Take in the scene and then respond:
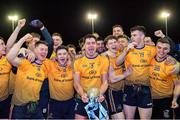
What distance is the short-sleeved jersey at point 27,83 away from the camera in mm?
7395

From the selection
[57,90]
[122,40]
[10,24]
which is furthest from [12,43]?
[10,24]

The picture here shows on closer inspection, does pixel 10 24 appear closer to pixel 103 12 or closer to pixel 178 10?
pixel 103 12

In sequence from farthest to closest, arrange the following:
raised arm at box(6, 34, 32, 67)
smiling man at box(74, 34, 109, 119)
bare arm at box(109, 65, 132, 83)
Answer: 1. bare arm at box(109, 65, 132, 83)
2. smiling man at box(74, 34, 109, 119)
3. raised arm at box(6, 34, 32, 67)

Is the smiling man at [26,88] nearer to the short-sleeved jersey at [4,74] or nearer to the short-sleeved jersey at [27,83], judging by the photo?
the short-sleeved jersey at [27,83]

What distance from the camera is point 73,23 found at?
36.8 meters

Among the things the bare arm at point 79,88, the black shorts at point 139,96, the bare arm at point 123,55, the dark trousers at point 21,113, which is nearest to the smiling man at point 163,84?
the black shorts at point 139,96

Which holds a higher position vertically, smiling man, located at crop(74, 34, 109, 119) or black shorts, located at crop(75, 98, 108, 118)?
smiling man, located at crop(74, 34, 109, 119)

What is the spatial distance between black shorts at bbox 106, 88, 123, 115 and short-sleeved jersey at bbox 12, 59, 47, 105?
1.67 metres

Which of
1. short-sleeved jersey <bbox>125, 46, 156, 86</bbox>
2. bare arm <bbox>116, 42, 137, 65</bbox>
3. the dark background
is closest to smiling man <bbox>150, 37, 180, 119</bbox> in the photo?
short-sleeved jersey <bbox>125, 46, 156, 86</bbox>

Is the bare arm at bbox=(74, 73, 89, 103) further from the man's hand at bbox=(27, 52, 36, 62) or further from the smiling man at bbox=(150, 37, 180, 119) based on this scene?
the smiling man at bbox=(150, 37, 180, 119)

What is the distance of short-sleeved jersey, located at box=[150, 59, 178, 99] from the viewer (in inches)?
318

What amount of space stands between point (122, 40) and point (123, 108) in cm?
161

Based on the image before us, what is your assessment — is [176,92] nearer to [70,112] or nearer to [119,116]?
[119,116]

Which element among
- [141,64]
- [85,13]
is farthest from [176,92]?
[85,13]
